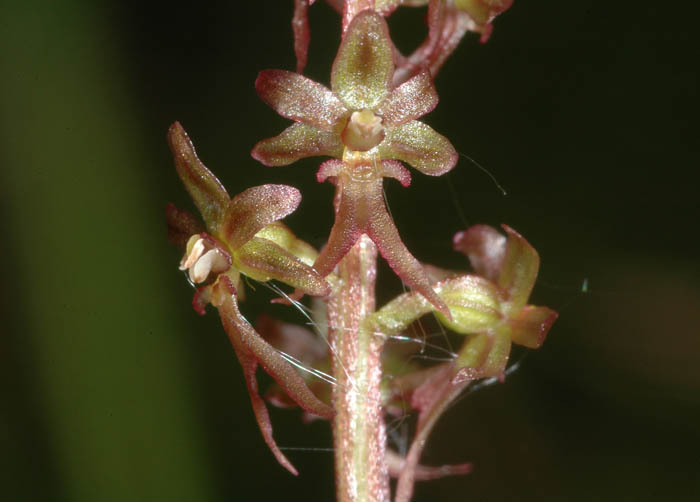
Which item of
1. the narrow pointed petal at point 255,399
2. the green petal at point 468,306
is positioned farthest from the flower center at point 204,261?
the green petal at point 468,306

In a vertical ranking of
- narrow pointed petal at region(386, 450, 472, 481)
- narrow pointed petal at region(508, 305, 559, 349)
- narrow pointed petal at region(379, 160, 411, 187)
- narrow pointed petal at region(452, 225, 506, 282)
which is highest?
narrow pointed petal at region(379, 160, 411, 187)

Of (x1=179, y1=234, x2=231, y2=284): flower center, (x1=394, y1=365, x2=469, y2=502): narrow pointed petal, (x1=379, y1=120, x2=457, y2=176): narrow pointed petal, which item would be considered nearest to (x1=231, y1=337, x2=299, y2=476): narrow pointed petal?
(x1=179, y1=234, x2=231, y2=284): flower center

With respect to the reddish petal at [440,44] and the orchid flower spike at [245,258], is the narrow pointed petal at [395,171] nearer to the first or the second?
the orchid flower spike at [245,258]

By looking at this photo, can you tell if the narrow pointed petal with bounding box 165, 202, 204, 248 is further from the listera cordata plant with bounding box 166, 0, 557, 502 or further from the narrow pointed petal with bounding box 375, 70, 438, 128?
the narrow pointed petal with bounding box 375, 70, 438, 128

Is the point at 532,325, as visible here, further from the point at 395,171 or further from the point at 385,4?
the point at 385,4

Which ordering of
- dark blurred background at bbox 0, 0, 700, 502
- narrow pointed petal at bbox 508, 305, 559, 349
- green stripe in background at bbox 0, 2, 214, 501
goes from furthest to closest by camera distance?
dark blurred background at bbox 0, 0, 700, 502 → green stripe in background at bbox 0, 2, 214, 501 → narrow pointed petal at bbox 508, 305, 559, 349
